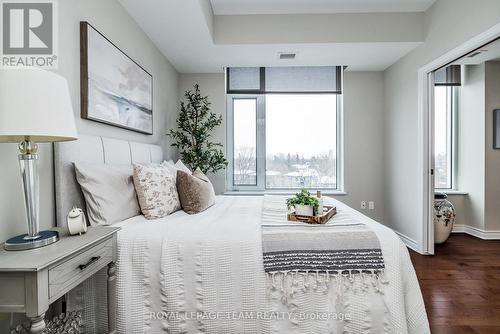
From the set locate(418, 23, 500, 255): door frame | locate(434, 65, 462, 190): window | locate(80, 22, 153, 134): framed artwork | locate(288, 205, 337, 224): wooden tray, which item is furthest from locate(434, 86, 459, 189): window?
locate(80, 22, 153, 134): framed artwork

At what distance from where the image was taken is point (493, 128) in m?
3.79

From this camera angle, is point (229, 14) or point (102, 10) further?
point (229, 14)

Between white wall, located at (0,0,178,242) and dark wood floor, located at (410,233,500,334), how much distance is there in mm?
2511

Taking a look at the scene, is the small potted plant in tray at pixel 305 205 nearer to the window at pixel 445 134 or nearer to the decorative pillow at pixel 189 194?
the decorative pillow at pixel 189 194

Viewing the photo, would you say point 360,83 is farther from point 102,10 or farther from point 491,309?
point 102,10

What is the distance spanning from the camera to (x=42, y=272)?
3.05 ft

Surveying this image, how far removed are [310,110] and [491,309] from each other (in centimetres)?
307

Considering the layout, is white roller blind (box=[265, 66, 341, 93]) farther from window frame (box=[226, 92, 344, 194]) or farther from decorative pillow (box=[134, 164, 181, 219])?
decorative pillow (box=[134, 164, 181, 219])

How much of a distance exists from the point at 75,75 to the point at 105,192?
0.80 meters

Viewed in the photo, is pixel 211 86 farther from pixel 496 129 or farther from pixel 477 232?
pixel 477 232

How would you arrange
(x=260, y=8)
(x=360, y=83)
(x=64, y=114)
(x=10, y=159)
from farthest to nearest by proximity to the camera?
(x=360, y=83) < (x=260, y=8) < (x=10, y=159) < (x=64, y=114)

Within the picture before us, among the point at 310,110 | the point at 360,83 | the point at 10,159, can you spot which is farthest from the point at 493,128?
the point at 10,159

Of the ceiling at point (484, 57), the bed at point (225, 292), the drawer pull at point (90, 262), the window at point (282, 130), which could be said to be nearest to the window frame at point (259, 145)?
the window at point (282, 130)

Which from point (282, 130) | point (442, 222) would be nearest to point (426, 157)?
point (442, 222)
